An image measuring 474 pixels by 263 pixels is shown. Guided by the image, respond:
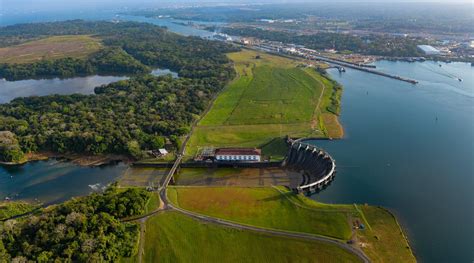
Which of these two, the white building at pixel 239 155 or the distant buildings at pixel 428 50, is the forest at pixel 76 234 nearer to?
the white building at pixel 239 155

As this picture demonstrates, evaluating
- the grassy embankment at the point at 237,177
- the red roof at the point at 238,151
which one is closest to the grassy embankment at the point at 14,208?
the grassy embankment at the point at 237,177

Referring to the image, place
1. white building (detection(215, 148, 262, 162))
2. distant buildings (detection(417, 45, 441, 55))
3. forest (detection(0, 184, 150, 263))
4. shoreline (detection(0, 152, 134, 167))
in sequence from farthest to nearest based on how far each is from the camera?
1. distant buildings (detection(417, 45, 441, 55))
2. shoreline (detection(0, 152, 134, 167))
3. white building (detection(215, 148, 262, 162))
4. forest (detection(0, 184, 150, 263))

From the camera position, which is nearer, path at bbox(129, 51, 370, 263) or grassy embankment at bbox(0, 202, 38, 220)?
path at bbox(129, 51, 370, 263)

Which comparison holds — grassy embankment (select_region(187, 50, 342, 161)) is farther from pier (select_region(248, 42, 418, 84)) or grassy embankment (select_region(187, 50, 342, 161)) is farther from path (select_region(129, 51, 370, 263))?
pier (select_region(248, 42, 418, 84))

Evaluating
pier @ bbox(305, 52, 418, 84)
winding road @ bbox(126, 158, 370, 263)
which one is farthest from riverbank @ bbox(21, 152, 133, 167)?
pier @ bbox(305, 52, 418, 84)

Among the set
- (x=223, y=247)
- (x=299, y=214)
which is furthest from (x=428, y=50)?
(x=223, y=247)

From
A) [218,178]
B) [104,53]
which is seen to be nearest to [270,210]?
[218,178]

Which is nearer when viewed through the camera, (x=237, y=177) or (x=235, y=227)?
(x=235, y=227)

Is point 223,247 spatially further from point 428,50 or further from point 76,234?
point 428,50
